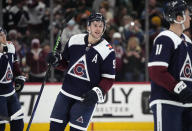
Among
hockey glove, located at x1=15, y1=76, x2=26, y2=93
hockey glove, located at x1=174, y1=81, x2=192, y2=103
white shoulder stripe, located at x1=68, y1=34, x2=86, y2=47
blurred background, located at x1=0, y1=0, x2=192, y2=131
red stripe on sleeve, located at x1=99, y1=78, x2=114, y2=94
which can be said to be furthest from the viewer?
blurred background, located at x1=0, y1=0, x2=192, y2=131

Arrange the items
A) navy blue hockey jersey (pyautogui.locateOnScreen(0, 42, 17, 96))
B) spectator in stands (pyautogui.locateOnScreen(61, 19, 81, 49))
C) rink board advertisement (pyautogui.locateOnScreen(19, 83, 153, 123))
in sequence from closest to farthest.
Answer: navy blue hockey jersey (pyautogui.locateOnScreen(0, 42, 17, 96))
rink board advertisement (pyautogui.locateOnScreen(19, 83, 153, 123))
spectator in stands (pyautogui.locateOnScreen(61, 19, 81, 49))

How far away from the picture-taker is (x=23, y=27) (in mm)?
9234

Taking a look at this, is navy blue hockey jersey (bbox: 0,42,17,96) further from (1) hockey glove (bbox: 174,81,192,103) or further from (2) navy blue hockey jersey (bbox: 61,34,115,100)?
(1) hockey glove (bbox: 174,81,192,103)

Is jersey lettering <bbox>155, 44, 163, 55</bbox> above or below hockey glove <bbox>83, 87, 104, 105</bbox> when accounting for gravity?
above

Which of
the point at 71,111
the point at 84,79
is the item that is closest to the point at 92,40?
the point at 84,79

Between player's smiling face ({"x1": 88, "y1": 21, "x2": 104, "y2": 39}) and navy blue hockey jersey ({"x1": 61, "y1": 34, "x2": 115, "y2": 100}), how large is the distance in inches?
4.7

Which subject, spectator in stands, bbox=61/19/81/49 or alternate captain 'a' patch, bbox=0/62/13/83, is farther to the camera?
spectator in stands, bbox=61/19/81/49

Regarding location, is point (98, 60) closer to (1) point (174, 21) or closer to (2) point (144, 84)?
(1) point (174, 21)

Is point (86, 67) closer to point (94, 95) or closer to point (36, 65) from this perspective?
point (94, 95)

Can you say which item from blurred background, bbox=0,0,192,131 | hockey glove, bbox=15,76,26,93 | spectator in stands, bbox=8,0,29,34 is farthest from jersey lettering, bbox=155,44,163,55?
spectator in stands, bbox=8,0,29,34

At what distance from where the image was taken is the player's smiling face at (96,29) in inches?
181

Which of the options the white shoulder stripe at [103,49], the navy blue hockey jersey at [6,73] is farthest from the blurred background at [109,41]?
the white shoulder stripe at [103,49]

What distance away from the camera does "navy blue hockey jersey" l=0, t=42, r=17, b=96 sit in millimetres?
5215

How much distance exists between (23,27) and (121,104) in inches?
106
